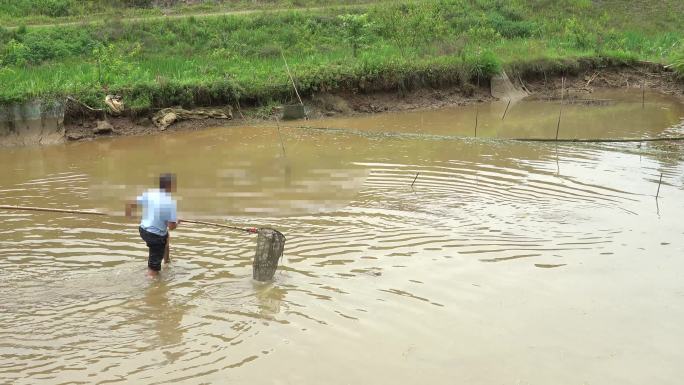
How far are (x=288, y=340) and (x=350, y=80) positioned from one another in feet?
38.9

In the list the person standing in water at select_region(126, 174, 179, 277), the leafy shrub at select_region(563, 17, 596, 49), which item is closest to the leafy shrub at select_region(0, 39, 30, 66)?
the person standing in water at select_region(126, 174, 179, 277)

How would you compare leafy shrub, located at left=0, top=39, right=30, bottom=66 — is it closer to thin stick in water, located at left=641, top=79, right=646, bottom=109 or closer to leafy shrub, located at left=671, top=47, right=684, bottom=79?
thin stick in water, located at left=641, top=79, right=646, bottom=109

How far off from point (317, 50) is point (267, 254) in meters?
13.4

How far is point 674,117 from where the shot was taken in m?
15.9

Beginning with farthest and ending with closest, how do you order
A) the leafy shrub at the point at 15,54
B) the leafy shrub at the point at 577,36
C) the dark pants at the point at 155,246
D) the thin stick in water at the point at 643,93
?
the leafy shrub at the point at 577,36 < the thin stick in water at the point at 643,93 < the leafy shrub at the point at 15,54 < the dark pants at the point at 155,246

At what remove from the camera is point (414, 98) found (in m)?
17.1

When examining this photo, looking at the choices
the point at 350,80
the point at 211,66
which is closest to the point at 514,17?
the point at 350,80

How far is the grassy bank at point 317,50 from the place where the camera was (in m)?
14.1

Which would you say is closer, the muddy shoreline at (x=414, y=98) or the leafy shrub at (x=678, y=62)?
the muddy shoreline at (x=414, y=98)

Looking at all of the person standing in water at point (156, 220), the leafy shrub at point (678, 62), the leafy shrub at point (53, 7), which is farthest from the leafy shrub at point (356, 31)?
the person standing in water at point (156, 220)

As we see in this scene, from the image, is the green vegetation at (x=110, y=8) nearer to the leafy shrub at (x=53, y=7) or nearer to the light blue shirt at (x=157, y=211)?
the leafy shrub at (x=53, y=7)

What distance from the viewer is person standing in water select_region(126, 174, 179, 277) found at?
607 centimetres

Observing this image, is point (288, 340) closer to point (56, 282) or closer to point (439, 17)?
point (56, 282)

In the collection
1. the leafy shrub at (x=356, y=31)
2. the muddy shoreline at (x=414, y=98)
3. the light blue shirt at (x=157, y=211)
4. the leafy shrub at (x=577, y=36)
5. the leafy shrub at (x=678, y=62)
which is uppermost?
the leafy shrub at (x=577, y=36)
